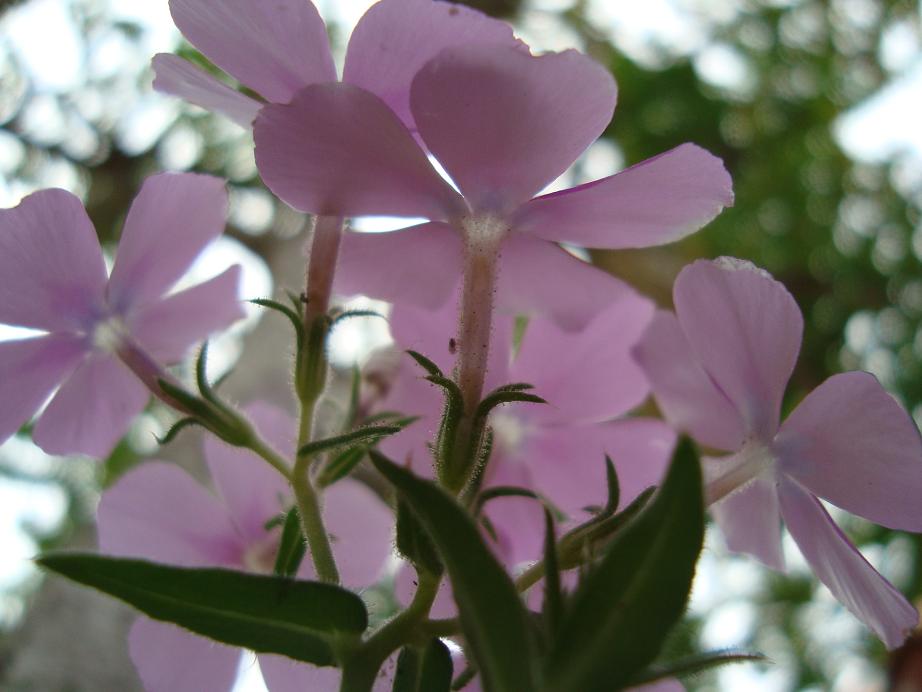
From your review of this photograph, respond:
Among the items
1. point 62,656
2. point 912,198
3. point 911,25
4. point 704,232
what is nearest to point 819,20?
point 911,25

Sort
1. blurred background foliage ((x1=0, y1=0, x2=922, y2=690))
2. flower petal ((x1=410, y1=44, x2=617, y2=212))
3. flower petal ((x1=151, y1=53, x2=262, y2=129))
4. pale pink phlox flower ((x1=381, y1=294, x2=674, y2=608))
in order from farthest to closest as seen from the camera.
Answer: blurred background foliage ((x1=0, y1=0, x2=922, y2=690)), pale pink phlox flower ((x1=381, y1=294, x2=674, y2=608)), flower petal ((x1=151, y1=53, x2=262, y2=129)), flower petal ((x1=410, y1=44, x2=617, y2=212))

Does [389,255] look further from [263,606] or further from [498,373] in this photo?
[263,606]

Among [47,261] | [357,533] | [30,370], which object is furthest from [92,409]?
[357,533]

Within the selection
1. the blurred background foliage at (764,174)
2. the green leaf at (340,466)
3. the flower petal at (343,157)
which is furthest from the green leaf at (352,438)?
the blurred background foliage at (764,174)

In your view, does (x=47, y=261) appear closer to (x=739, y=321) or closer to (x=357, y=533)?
(x=357, y=533)

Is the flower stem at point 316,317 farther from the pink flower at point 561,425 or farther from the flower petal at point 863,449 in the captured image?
the flower petal at point 863,449

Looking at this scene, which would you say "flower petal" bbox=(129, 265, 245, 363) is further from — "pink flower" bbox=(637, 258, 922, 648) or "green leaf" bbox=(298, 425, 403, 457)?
"pink flower" bbox=(637, 258, 922, 648)

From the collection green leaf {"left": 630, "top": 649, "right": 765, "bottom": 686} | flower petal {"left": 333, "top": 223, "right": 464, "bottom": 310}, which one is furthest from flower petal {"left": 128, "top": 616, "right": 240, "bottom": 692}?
green leaf {"left": 630, "top": 649, "right": 765, "bottom": 686}
